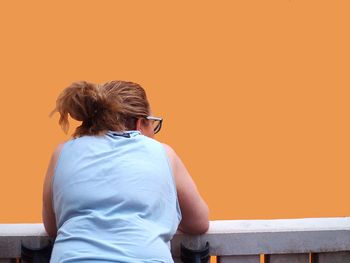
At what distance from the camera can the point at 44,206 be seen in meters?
1.87

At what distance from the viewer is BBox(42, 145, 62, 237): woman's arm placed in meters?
1.79

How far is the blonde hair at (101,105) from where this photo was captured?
5.84 ft

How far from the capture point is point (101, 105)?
1791 mm

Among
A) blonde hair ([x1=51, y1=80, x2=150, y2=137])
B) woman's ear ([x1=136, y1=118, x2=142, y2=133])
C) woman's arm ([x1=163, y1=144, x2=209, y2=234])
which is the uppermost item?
blonde hair ([x1=51, y1=80, x2=150, y2=137])

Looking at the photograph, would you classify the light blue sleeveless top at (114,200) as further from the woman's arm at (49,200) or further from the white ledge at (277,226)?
the white ledge at (277,226)

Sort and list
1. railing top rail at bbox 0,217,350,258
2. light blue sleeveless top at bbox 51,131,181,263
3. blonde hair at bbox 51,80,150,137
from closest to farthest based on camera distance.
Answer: light blue sleeveless top at bbox 51,131,181,263 < blonde hair at bbox 51,80,150,137 < railing top rail at bbox 0,217,350,258

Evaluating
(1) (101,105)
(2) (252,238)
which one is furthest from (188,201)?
(1) (101,105)

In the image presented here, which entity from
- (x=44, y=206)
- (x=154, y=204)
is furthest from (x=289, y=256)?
(x=44, y=206)

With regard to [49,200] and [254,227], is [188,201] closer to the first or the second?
[254,227]

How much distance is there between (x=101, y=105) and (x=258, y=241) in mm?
780

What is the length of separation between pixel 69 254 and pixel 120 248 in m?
0.16

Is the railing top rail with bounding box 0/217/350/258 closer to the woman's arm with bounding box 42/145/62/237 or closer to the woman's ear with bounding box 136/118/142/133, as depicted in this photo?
the woman's arm with bounding box 42/145/62/237

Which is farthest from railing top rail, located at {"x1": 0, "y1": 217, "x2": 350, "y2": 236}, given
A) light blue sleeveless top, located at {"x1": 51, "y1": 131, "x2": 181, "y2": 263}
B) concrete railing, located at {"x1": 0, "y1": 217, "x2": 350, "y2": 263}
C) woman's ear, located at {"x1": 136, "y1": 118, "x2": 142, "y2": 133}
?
woman's ear, located at {"x1": 136, "y1": 118, "x2": 142, "y2": 133}

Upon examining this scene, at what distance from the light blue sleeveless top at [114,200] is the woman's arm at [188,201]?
0.05 meters
